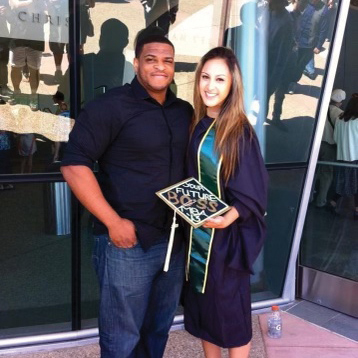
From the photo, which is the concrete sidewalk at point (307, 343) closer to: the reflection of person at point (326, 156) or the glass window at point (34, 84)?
the reflection of person at point (326, 156)

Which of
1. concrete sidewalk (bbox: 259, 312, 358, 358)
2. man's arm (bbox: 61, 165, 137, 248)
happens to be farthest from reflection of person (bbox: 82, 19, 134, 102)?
concrete sidewalk (bbox: 259, 312, 358, 358)

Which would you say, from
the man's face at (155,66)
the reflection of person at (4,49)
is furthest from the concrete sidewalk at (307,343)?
the reflection of person at (4,49)

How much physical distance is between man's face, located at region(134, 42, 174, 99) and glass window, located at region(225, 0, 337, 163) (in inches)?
62.5

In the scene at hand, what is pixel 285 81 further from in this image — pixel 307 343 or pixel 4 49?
pixel 4 49

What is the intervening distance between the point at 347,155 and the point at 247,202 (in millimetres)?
2285

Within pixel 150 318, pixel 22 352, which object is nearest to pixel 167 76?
pixel 150 318

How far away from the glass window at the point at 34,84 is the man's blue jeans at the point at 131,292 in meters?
1.20

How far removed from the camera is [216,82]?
242cm

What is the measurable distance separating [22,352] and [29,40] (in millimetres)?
2098

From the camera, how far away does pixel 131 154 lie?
7.79 feet

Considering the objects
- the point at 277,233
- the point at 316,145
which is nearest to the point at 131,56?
the point at 316,145

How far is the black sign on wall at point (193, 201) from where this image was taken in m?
2.26

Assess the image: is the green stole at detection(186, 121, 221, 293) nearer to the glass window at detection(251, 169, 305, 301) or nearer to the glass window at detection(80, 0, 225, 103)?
the glass window at detection(80, 0, 225, 103)

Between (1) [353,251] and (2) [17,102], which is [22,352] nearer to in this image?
(2) [17,102]
